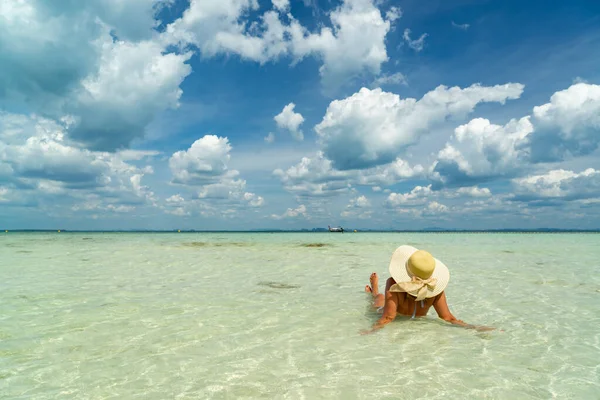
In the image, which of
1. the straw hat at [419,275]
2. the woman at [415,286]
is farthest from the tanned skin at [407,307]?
the straw hat at [419,275]

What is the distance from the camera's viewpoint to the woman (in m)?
6.77

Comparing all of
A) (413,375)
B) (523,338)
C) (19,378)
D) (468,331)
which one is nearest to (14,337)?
(19,378)

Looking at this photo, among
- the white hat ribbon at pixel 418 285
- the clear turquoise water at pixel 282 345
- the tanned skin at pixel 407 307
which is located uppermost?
the white hat ribbon at pixel 418 285

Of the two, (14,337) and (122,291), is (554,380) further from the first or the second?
(122,291)

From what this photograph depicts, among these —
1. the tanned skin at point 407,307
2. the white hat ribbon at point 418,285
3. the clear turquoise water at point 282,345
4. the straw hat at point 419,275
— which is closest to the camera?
the clear turquoise water at point 282,345

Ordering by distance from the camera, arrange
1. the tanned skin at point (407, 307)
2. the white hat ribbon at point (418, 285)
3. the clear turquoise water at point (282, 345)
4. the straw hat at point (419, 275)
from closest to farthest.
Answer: the clear turquoise water at point (282, 345)
the straw hat at point (419, 275)
the white hat ribbon at point (418, 285)
the tanned skin at point (407, 307)

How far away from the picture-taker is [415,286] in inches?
270

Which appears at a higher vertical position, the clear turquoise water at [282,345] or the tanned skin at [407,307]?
the tanned skin at [407,307]

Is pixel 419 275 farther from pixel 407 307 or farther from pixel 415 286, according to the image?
pixel 407 307

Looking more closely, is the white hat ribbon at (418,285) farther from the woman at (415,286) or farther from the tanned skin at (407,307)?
the tanned skin at (407,307)

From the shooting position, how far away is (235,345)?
6.39 metres

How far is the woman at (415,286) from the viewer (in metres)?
6.77

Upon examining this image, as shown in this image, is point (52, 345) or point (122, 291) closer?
point (52, 345)

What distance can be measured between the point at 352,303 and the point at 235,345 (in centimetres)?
428
